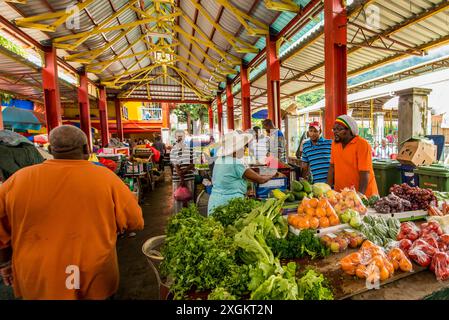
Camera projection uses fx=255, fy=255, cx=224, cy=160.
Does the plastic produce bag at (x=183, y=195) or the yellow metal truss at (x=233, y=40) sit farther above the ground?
the yellow metal truss at (x=233, y=40)

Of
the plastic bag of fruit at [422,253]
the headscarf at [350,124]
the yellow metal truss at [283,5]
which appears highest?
the yellow metal truss at [283,5]

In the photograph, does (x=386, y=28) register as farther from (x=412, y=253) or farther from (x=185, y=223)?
(x=185, y=223)

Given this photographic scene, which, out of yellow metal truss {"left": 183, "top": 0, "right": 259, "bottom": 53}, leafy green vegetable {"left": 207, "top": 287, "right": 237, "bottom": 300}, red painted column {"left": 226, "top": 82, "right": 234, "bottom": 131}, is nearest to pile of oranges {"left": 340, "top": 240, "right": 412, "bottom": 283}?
leafy green vegetable {"left": 207, "top": 287, "right": 237, "bottom": 300}

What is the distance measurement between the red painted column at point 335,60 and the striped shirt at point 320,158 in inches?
60.6

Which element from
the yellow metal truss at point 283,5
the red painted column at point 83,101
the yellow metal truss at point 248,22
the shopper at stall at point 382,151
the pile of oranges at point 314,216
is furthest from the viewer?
the red painted column at point 83,101

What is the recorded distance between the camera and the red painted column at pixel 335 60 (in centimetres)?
493

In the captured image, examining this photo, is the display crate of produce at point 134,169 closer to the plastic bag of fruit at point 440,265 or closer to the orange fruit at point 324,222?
the orange fruit at point 324,222

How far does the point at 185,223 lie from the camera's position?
5.92 feet

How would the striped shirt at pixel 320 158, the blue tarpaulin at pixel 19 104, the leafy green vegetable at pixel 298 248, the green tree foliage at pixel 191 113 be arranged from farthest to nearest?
the green tree foliage at pixel 191 113 → the blue tarpaulin at pixel 19 104 → the striped shirt at pixel 320 158 → the leafy green vegetable at pixel 298 248

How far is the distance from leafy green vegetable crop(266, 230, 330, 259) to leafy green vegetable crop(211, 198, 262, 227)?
0.40 meters

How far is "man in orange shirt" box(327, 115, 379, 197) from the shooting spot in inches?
107

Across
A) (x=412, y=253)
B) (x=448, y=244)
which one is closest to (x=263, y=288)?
(x=412, y=253)

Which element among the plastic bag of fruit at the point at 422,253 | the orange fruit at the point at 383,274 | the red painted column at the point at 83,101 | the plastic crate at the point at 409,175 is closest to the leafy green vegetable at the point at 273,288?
the orange fruit at the point at 383,274
